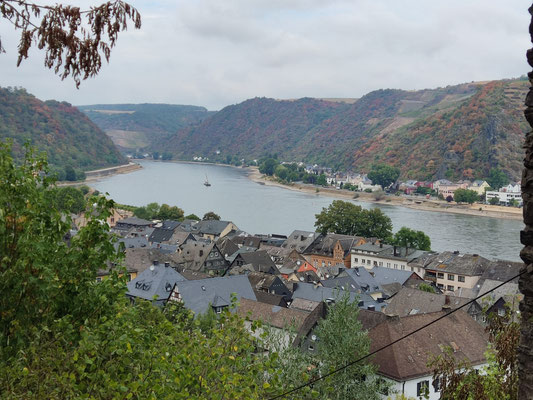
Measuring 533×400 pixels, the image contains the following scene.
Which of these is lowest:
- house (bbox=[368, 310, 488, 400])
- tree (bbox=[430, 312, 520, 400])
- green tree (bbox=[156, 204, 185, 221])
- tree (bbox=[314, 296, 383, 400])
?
green tree (bbox=[156, 204, 185, 221])

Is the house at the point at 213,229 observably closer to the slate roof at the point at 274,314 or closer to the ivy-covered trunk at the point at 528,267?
the slate roof at the point at 274,314

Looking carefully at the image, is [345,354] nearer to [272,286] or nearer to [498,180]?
[272,286]

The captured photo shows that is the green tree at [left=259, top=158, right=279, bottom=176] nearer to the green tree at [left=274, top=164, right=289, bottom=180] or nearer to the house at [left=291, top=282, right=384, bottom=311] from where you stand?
the green tree at [left=274, top=164, right=289, bottom=180]

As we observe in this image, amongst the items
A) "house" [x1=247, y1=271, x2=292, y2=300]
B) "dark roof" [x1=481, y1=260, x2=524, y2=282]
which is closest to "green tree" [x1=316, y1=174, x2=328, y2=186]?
"dark roof" [x1=481, y1=260, x2=524, y2=282]

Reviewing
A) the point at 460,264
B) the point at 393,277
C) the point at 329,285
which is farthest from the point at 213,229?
the point at 329,285

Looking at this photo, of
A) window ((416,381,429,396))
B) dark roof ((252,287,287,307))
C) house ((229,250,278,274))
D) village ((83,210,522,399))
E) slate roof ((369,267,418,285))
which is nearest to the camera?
window ((416,381,429,396))

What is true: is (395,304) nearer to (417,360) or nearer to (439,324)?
(439,324)

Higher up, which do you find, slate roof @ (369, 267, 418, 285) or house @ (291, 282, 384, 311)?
house @ (291, 282, 384, 311)
